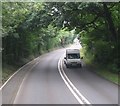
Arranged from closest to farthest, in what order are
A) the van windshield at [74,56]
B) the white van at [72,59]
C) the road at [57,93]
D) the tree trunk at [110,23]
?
the road at [57,93], the tree trunk at [110,23], the white van at [72,59], the van windshield at [74,56]

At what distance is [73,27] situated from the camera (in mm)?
42250

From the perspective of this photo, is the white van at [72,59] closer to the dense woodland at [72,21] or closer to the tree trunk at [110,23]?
the dense woodland at [72,21]

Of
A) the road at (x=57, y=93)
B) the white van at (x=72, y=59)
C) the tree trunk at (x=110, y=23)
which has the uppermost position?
the tree trunk at (x=110, y=23)

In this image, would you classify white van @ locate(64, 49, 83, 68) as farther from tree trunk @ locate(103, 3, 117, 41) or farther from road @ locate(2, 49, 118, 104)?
road @ locate(2, 49, 118, 104)

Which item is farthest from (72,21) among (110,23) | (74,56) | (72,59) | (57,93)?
(57,93)

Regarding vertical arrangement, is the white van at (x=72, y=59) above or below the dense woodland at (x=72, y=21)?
below

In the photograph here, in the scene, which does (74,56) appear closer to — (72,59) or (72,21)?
(72,59)

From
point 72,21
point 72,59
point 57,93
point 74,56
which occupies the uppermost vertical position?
point 72,21

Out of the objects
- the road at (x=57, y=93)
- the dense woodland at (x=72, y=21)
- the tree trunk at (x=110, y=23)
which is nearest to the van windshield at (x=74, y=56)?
the dense woodland at (x=72, y=21)

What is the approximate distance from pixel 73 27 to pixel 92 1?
9.75 m

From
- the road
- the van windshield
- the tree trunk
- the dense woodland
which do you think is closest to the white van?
the van windshield

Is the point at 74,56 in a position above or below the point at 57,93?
above

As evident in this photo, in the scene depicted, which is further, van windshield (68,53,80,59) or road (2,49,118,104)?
van windshield (68,53,80,59)

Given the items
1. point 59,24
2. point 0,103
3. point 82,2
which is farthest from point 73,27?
point 0,103
